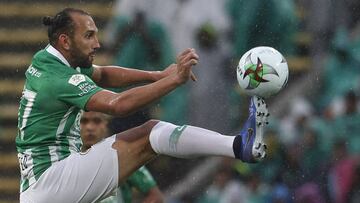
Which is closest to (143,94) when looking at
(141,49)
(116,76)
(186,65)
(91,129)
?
(186,65)

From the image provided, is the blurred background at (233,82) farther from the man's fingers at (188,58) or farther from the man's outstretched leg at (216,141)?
the man's fingers at (188,58)

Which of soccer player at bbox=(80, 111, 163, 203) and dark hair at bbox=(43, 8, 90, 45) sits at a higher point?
dark hair at bbox=(43, 8, 90, 45)

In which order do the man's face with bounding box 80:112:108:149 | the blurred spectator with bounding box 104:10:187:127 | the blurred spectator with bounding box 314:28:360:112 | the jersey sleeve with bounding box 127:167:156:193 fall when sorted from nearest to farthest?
1. the man's face with bounding box 80:112:108:149
2. the jersey sleeve with bounding box 127:167:156:193
3. the blurred spectator with bounding box 314:28:360:112
4. the blurred spectator with bounding box 104:10:187:127

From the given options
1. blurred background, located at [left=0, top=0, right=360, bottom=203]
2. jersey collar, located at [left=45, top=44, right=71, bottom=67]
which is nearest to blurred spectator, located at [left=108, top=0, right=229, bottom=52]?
blurred background, located at [left=0, top=0, right=360, bottom=203]

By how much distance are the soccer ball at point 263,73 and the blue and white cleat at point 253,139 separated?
9 cm

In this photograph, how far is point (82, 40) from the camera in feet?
20.5

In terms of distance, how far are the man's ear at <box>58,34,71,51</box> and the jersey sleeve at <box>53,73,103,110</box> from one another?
0.25 meters

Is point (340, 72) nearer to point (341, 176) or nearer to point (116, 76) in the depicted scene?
point (341, 176)

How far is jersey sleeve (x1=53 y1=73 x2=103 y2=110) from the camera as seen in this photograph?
5.98m

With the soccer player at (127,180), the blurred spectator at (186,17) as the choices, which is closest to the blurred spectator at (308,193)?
the blurred spectator at (186,17)

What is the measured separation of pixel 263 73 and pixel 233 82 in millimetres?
3606

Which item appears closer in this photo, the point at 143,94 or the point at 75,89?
the point at 143,94

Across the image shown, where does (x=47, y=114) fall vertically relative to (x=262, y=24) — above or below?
above

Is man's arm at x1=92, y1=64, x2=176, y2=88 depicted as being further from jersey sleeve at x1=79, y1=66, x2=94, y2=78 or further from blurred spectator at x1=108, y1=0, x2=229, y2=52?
blurred spectator at x1=108, y1=0, x2=229, y2=52
